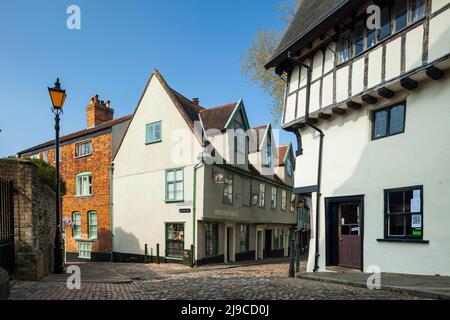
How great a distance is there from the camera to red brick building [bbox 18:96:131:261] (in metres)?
24.6

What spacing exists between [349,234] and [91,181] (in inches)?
742

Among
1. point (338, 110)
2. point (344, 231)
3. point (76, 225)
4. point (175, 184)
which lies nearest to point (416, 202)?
point (344, 231)

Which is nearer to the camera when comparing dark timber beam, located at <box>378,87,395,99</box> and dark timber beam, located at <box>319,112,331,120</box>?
dark timber beam, located at <box>378,87,395,99</box>

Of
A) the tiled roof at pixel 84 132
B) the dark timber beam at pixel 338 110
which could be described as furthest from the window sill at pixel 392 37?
the tiled roof at pixel 84 132

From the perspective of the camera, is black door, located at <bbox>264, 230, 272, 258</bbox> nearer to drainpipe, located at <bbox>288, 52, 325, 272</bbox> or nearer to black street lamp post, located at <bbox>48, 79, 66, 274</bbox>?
drainpipe, located at <bbox>288, 52, 325, 272</bbox>

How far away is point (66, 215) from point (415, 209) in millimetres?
23906

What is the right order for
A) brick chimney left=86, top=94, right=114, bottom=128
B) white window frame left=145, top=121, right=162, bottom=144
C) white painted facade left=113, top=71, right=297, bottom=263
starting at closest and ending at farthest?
1. white painted facade left=113, top=71, right=297, bottom=263
2. white window frame left=145, top=121, right=162, bottom=144
3. brick chimney left=86, top=94, right=114, bottom=128

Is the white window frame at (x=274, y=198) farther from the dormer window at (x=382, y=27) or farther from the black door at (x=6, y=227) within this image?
the black door at (x=6, y=227)

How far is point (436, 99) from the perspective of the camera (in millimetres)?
9719

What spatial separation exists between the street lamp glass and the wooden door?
9645 millimetres

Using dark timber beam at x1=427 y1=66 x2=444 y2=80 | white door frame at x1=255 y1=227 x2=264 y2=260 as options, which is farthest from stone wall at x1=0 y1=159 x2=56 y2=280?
white door frame at x1=255 y1=227 x2=264 y2=260

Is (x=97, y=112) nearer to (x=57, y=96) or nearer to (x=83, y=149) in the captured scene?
(x=83, y=149)
